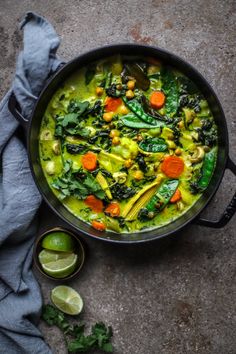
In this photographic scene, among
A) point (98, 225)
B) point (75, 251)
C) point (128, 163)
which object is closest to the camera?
point (128, 163)

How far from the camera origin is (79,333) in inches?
154

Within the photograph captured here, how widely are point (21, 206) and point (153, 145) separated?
100cm

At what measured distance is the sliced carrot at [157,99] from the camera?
3.66m

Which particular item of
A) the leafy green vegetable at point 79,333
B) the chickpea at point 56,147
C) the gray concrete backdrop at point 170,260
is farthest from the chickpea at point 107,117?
the leafy green vegetable at point 79,333

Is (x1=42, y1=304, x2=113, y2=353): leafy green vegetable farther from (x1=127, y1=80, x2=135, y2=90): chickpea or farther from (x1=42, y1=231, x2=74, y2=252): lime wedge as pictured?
(x1=127, y1=80, x2=135, y2=90): chickpea

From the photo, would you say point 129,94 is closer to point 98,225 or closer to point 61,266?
point 98,225

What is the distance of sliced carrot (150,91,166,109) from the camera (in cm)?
366

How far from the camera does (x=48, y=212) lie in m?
3.96

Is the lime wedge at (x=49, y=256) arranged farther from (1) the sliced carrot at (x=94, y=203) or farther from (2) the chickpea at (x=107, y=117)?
(2) the chickpea at (x=107, y=117)

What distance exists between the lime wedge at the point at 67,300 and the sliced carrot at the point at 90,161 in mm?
901

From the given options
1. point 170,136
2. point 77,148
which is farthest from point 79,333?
point 170,136

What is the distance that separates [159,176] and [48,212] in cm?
88

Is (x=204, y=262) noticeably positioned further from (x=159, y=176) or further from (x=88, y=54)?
(x=88, y=54)

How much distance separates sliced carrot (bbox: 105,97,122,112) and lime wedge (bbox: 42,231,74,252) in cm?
92
